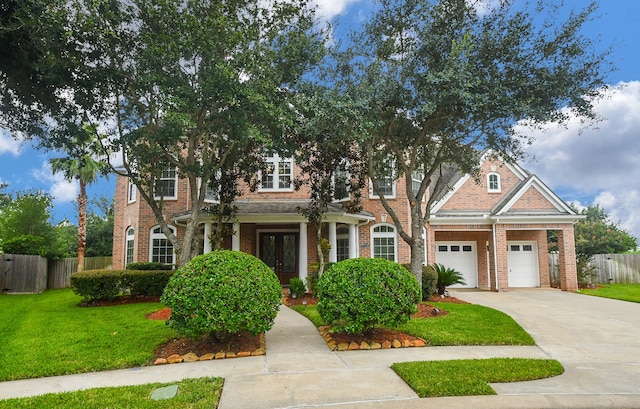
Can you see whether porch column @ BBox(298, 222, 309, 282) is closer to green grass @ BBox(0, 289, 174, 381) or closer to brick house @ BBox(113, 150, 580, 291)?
brick house @ BBox(113, 150, 580, 291)

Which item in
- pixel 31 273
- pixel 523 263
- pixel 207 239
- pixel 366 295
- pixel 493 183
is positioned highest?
pixel 493 183

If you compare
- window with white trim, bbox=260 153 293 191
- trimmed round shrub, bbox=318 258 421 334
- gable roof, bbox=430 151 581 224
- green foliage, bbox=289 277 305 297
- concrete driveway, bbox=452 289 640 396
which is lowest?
concrete driveway, bbox=452 289 640 396

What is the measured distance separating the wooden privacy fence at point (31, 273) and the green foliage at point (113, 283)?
7.58m

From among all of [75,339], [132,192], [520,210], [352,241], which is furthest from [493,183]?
[75,339]

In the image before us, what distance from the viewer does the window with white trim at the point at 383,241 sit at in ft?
57.3

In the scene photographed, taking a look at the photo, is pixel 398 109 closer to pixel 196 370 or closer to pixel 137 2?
pixel 137 2

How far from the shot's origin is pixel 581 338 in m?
8.41

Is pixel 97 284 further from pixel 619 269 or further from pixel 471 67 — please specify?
pixel 619 269

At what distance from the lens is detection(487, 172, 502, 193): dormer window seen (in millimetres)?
19438

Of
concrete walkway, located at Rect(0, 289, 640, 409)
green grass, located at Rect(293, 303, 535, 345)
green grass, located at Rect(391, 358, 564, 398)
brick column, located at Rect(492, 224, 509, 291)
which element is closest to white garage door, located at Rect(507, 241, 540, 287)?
brick column, located at Rect(492, 224, 509, 291)

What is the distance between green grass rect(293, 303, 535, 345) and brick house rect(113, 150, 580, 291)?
6.60m

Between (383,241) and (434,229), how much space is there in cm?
256

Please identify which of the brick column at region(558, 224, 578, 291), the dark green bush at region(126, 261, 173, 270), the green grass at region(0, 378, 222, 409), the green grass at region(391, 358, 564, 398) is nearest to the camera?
the green grass at region(0, 378, 222, 409)

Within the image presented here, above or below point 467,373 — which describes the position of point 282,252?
above
